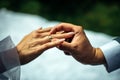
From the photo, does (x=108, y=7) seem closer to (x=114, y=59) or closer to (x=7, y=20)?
(x=7, y=20)

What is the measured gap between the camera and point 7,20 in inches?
91.4

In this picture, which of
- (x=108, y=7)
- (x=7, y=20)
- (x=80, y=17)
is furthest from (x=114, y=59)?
(x=108, y=7)

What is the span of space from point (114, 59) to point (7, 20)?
43.1 inches

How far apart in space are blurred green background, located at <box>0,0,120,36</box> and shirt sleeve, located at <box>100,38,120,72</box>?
2042mm

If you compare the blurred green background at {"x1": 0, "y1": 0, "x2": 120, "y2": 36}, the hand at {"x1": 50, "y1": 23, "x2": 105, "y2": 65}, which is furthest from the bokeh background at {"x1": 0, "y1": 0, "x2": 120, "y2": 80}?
the hand at {"x1": 50, "y1": 23, "x2": 105, "y2": 65}

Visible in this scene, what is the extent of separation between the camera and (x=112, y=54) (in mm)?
1400

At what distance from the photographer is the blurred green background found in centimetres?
362

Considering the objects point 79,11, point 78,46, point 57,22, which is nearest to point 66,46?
point 78,46

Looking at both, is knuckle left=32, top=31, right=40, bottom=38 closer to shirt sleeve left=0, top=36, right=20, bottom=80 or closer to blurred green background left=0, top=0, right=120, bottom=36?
shirt sleeve left=0, top=36, right=20, bottom=80

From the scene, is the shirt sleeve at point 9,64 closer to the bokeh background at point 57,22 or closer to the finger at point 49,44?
the finger at point 49,44

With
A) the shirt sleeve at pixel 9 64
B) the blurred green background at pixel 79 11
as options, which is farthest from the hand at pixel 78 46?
the blurred green background at pixel 79 11

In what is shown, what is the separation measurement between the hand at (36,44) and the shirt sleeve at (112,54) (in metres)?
0.19

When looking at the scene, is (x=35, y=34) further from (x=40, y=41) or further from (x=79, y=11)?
(x=79, y=11)

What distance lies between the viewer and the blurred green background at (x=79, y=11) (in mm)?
3623
